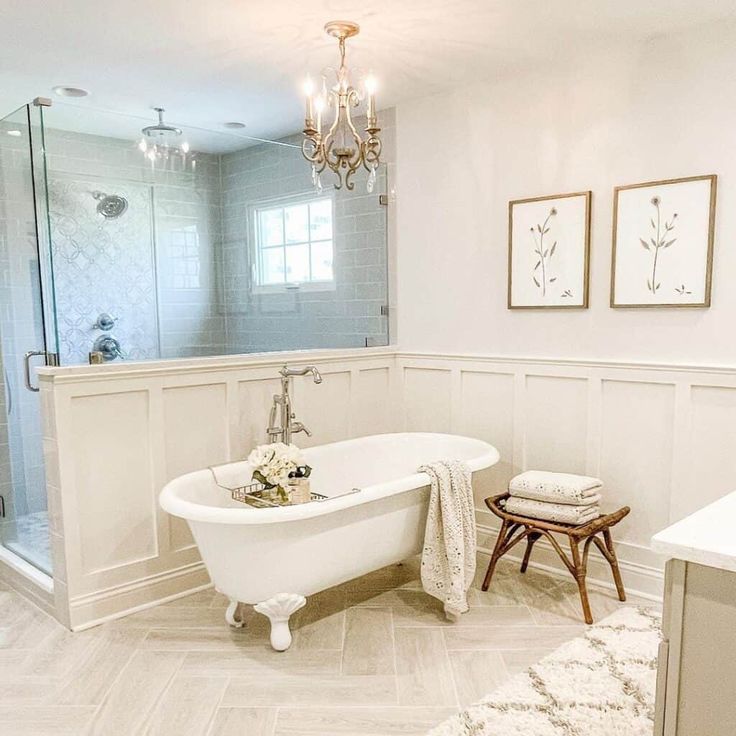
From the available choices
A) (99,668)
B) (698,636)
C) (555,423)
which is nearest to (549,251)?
(555,423)

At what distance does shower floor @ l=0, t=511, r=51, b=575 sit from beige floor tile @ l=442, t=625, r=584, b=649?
74.7 inches

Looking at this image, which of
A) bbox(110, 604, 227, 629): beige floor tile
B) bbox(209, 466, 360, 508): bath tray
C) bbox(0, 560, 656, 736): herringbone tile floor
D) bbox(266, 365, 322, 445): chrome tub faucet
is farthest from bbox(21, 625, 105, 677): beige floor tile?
bbox(266, 365, 322, 445): chrome tub faucet

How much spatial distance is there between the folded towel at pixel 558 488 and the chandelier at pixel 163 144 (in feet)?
8.37

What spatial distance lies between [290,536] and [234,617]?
0.57 meters

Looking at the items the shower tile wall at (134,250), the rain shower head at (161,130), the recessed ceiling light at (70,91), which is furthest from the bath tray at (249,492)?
the recessed ceiling light at (70,91)

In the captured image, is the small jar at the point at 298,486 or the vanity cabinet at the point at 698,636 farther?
the small jar at the point at 298,486

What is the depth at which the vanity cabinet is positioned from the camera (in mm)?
1180

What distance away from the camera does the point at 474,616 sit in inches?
113

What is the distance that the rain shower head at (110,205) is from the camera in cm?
336

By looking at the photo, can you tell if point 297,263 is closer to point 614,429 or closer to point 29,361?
point 29,361

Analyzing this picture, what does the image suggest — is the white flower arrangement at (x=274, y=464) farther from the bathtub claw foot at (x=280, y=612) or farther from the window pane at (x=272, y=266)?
the window pane at (x=272, y=266)

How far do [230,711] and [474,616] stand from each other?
116 centimetres

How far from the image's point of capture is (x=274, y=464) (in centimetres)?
281

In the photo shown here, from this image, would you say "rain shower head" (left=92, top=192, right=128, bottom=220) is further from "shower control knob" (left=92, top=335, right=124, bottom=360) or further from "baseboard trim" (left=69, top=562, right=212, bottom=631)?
"baseboard trim" (left=69, top=562, right=212, bottom=631)
